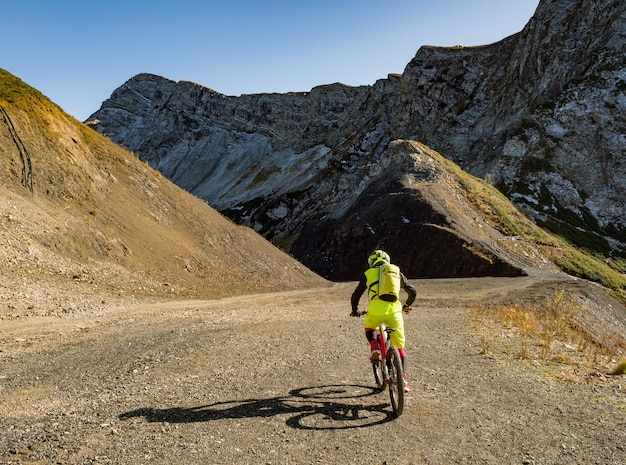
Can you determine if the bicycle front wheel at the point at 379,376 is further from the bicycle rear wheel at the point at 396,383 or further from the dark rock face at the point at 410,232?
the dark rock face at the point at 410,232

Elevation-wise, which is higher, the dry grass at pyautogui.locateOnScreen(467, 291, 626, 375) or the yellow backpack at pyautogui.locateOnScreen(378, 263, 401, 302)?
the yellow backpack at pyautogui.locateOnScreen(378, 263, 401, 302)

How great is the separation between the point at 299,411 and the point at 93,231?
61.0ft

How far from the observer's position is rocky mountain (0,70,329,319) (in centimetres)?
1716

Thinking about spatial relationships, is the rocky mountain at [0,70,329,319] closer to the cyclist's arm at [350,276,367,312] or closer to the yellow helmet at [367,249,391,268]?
the cyclist's arm at [350,276,367,312]

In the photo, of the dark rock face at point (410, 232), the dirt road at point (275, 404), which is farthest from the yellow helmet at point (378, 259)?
the dark rock face at point (410, 232)

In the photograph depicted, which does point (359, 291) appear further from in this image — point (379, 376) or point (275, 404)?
point (275, 404)

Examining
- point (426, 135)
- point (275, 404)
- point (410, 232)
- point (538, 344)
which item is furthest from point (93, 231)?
point (426, 135)

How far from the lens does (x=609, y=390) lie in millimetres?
7383

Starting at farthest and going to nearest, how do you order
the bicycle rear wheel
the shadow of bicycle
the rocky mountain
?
the rocky mountain → the bicycle rear wheel → the shadow of bicycle

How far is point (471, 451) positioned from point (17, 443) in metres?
5.13

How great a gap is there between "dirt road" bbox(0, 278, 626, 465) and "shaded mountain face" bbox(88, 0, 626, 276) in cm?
3235

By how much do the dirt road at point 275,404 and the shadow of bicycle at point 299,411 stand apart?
0.05 ft

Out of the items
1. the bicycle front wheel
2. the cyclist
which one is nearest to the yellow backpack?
the cyclist

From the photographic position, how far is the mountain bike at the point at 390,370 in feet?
20.8
